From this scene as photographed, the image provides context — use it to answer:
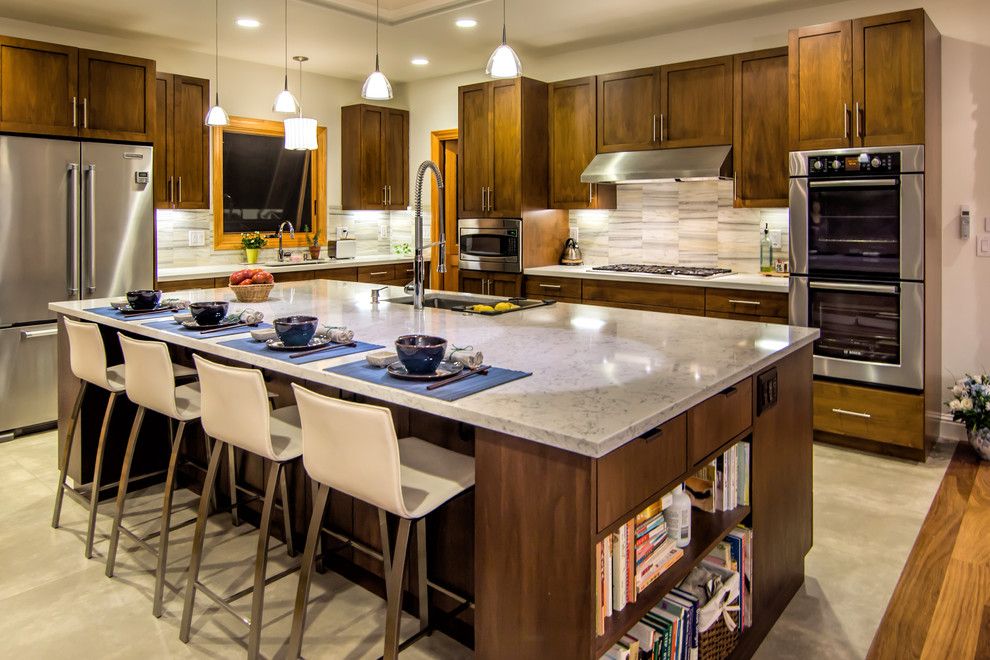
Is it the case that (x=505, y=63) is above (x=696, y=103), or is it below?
below

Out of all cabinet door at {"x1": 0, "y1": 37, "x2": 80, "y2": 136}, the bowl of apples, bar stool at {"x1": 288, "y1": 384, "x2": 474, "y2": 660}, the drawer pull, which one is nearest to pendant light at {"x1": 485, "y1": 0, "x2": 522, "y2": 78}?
the bowl of apples

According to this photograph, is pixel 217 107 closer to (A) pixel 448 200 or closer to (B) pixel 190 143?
(B) pixel 190 143

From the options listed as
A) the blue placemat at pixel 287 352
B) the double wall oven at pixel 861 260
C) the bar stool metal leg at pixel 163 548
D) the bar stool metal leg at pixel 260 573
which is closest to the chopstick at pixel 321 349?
the blue placemat at pixel 287 352

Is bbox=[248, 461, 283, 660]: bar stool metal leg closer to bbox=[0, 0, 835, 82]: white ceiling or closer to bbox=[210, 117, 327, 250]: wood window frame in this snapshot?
bbox=[0, 0, 835, 82]: white ceiling

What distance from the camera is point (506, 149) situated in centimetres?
589

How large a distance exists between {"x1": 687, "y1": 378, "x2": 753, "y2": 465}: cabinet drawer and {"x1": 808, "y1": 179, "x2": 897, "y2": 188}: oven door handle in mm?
2507

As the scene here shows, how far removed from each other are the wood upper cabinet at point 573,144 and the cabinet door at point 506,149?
37cm

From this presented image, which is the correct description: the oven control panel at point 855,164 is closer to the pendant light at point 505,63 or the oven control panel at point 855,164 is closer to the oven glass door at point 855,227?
the oven glass door at point 855,227

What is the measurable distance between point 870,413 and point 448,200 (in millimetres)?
4549

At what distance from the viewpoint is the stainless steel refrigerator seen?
4.50 meters

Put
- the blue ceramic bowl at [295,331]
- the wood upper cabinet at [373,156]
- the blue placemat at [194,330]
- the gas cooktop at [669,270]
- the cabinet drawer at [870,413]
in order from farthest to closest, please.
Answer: the wood upper cabinet at [373,156], the gas cooktop at [669,270], the cabinet drawer at [870,413], the blue placemat at [194,330], the blue ceramic bowl at [295,331]

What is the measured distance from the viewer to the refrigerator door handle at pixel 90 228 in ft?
15.5

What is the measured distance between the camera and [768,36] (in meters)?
5.05

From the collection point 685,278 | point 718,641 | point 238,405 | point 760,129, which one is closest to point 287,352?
point 238,405
